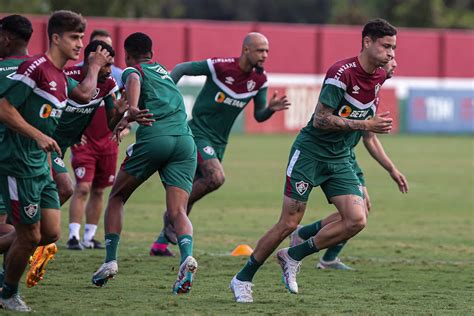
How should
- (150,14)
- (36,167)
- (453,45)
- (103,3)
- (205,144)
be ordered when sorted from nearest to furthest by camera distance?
(36,167) → (205,144) → (453,45) → (103,3) → (150,14)

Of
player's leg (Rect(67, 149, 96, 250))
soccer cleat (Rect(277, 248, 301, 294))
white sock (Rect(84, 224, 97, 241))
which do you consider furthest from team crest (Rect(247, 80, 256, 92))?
soccer cleat (Rect(277, 248, 301, 294))

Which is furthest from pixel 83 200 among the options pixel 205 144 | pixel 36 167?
pixel 36 167

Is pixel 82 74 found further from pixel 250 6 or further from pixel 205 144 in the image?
pixel 250 6

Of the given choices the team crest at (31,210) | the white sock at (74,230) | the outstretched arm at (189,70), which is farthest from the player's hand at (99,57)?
the white sock at (74,230)

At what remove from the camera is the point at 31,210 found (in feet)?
25.2

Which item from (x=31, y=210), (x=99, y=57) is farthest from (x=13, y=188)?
(x=99, y=57)

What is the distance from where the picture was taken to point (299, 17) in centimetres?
7169

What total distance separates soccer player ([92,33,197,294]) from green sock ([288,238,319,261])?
85 cm

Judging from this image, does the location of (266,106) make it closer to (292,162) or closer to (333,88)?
(292,162)

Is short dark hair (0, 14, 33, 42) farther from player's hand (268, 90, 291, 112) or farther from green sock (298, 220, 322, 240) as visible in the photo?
green sock (298, 220, 322, 240)

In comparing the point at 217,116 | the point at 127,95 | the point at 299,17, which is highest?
the point at 127,95

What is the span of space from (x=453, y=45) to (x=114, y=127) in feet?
109

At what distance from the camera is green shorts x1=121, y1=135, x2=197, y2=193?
9031mm

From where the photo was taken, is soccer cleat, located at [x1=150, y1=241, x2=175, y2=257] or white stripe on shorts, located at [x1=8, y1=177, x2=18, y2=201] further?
soccer cleat, located at [x1=150, y1=241, x2=175, y2=257]
